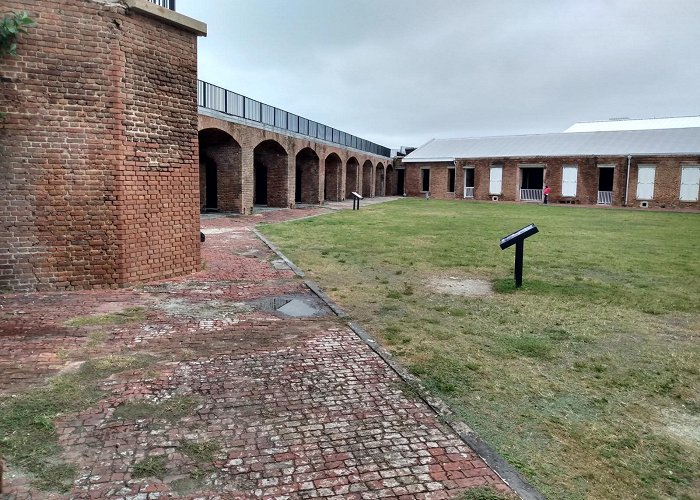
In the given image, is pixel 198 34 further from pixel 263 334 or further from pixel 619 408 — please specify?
pixel 619 408

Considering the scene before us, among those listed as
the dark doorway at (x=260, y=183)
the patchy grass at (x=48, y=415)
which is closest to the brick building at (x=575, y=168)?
the dark doorway at (x=260, y=183)

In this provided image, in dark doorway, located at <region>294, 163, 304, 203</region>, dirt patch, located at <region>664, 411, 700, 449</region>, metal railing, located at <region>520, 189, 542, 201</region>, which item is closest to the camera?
dirt patch, located at <region>664, 411, 700, 449</region>

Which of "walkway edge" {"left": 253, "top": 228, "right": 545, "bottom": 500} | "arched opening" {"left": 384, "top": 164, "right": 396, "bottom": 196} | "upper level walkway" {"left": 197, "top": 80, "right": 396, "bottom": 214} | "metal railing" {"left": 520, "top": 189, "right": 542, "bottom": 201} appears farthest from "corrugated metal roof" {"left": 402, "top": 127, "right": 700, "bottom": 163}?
"walkway edge" {"left": 253, "top": 228, "right": 545, "bottom": 500}

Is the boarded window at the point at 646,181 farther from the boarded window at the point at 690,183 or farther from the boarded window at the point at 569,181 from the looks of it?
the boarded window at the point at 569,181

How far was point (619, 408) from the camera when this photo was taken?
12.5ft

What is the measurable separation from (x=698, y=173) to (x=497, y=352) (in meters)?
34.8

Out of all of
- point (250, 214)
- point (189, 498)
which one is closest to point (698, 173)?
point (250, 214)

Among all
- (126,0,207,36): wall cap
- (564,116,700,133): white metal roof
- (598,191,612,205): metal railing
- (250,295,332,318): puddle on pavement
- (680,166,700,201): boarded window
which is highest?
(564,116,700,133): white metal roof

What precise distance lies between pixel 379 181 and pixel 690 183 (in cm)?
A: 2462

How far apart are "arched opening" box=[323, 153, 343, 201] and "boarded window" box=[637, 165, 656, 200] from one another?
2050 centimetres

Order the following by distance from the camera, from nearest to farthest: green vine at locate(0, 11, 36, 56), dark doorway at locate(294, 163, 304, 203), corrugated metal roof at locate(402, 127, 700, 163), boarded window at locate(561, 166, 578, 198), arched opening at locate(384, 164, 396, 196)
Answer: green vine at locate(0, 11, 36, 56)
dark doorway at locate(294, 163, 304, 203)
corrugated metal roof at locate(402, 127, 700, 163)
boarded window at locate(561, 166, 578, 198)
arched opening at locate(384, 164, 396, 196)

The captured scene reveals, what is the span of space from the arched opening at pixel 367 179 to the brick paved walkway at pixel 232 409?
118 feet

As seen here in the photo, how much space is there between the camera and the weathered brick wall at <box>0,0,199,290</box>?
260 inches

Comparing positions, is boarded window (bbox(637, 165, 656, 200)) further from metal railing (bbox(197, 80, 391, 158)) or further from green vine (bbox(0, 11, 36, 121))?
green vine (bbox(0, 11, 36, 121))
